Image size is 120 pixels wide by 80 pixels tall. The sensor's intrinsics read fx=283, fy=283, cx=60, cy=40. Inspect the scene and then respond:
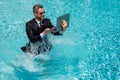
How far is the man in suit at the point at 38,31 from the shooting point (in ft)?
18.6

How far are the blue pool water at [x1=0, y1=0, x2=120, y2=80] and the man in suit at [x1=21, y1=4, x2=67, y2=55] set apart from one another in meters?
0.41

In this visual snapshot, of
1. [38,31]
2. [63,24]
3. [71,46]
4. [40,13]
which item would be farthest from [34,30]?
[71,46]

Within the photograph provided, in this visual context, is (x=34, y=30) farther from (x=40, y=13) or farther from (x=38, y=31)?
(x=40, y=13)

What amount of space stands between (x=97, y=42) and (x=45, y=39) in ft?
7.87

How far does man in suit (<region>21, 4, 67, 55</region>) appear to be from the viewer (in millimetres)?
5668

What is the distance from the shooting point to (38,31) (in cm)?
590

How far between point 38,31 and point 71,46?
2216 millimetres

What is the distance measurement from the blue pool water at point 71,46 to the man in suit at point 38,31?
41 centimetres

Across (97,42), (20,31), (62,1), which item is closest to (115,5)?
(62,1)

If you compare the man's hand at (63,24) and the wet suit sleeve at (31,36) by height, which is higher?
the man's hand at (63,24)

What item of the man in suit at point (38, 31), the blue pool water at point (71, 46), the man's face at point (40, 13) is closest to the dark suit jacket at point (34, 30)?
the man in suit at point (38, 31)

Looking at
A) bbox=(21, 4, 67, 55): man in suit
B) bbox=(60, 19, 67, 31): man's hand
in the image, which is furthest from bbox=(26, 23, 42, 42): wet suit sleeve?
bbox=(60, 19, 67, 31): man's hand

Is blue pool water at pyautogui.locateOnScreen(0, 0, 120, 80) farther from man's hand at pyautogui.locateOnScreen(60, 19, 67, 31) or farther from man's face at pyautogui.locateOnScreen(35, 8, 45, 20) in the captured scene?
man's hand at pyautogui.locateOnScreen(60, 19, 67, 31)

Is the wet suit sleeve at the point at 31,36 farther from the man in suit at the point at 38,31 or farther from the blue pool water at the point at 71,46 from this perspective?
the blue pool water at the point at 71,46
